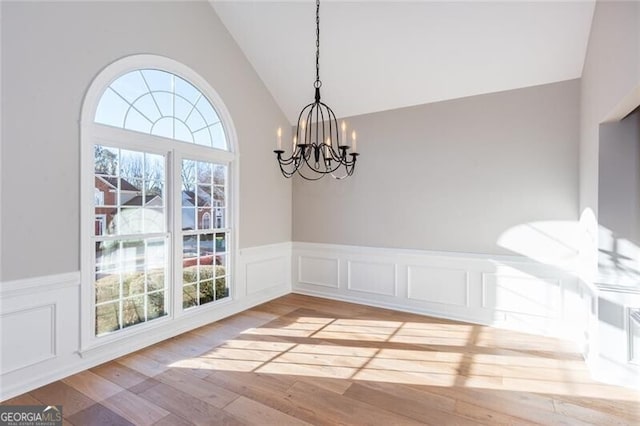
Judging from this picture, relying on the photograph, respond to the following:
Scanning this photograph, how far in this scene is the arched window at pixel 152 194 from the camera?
9.62 feet

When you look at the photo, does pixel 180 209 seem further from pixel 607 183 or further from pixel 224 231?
pixel 607 183

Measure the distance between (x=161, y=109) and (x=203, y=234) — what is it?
143 cm

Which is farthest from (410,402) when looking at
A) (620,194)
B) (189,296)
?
(189,296)

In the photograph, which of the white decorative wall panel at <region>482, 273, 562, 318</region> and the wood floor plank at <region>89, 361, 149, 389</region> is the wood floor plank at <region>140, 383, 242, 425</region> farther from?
the white decorative wall panel at <region>482, 273, 562, 318</region>

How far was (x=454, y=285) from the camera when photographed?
405 centimetres

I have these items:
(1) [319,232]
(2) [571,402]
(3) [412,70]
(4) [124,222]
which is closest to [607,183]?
(2) [571,402]

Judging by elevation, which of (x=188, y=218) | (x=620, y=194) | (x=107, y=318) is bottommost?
(x=107, y=318)

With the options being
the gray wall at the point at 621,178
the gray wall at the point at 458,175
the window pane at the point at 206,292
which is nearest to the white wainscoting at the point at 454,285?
the gray wall at the point at 458,175

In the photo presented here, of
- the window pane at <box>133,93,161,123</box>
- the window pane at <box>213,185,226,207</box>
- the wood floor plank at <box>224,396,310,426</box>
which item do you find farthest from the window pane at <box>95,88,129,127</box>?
the wood floor plank at <box>224,396,310,426</box>

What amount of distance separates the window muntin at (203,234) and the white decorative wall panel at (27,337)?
1.23 m

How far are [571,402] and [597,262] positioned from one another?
3.65ft

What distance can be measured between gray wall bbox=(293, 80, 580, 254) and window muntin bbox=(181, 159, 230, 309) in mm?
1493

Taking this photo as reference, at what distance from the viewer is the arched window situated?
2932mm

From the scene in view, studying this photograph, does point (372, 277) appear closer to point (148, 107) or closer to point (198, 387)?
point (198, 387)
